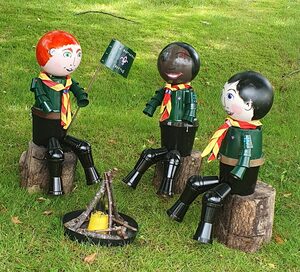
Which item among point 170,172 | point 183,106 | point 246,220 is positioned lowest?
point 246,220

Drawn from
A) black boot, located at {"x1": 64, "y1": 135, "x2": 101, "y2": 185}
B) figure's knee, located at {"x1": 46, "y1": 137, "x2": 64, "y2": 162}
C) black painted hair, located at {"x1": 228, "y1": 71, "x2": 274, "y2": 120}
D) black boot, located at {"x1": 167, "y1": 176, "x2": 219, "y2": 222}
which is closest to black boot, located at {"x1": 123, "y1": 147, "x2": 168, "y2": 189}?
black boot, located at {"x1": 64, "y1": 135, "x2": 101, "y2": 185}

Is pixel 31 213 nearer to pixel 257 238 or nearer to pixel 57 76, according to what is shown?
pixel 57 76

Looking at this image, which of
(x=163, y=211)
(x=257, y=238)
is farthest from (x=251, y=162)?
(x=163, y=211)

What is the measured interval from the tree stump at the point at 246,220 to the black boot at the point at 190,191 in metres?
0.20

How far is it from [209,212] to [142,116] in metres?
2.98

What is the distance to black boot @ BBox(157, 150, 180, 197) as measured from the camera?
513 cm

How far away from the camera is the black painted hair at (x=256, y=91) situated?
4305mm

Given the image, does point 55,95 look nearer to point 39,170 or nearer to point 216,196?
point 39,170

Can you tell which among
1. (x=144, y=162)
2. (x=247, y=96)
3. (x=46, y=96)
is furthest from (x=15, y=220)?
(x=247, y=96)

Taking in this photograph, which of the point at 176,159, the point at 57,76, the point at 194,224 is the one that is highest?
the point at 57,76

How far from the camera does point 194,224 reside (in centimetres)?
482

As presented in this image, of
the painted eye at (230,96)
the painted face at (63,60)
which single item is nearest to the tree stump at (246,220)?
the painted eye at (230,96)

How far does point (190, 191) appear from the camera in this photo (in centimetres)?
466

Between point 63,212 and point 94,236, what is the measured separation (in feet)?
2.09
